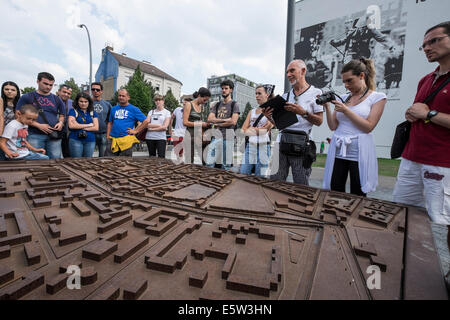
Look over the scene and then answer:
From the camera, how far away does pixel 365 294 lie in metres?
0.82

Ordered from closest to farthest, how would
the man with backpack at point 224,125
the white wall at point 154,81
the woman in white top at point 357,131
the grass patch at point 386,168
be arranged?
the woman in white top at point 357,131 < the man with backpack at point 224,125 < the grass patch at point 386,168 < the white wall at point 154,81

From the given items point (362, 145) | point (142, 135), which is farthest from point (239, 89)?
point (362, 145)

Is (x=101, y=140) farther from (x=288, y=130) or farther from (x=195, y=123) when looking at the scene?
(x=288, y=130)

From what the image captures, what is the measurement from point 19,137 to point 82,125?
970 millimetres

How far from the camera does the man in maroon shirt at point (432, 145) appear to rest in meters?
1.65

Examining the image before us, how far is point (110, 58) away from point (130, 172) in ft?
121

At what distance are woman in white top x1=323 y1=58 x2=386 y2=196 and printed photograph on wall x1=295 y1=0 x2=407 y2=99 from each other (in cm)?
1354

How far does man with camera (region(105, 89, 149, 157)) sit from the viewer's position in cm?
434

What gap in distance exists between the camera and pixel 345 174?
2551mm

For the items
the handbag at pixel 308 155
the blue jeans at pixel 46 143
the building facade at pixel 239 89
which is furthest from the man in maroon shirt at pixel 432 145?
the building facade at pixel 239 89

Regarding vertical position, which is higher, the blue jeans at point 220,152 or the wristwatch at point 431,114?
the wristwatch at point 431,114

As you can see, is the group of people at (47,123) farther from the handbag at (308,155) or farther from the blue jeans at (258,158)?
the handbag at (308,155)

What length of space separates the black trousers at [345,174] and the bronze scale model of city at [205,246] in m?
0.54

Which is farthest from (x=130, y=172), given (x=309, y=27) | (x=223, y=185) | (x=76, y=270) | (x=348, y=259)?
(x=309, y=27)
